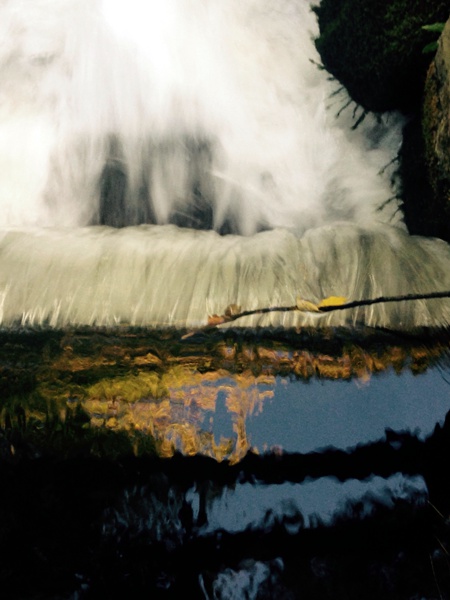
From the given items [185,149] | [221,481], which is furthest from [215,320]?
[185,149]

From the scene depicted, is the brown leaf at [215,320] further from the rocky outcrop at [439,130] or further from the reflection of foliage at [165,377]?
the rocky outcrop at [439,130]

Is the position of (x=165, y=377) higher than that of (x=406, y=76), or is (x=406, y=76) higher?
(x=406, y=76)

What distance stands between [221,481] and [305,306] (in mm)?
798

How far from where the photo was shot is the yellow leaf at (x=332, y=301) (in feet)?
7.76

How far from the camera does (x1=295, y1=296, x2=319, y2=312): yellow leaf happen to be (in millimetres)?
2341

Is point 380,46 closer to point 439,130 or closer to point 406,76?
point 406,76

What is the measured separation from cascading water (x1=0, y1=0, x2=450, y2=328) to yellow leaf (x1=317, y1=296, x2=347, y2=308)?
0.21 meters

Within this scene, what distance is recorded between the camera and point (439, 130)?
258cm

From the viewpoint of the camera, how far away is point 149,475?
5.99 feet

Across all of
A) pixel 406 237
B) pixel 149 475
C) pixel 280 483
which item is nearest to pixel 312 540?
pixel 280 483

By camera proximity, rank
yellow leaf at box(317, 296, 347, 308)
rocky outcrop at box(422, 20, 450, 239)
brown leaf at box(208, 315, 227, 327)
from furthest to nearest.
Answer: rocky outcrop at box(422, 20, 450, 239), yellow leaf at box(317, 296, 347, 308), brown leaf at box(208, 315, 227, 327)

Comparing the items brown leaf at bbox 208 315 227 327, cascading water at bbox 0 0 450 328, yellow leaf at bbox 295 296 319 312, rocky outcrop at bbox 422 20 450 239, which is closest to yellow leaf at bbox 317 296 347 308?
yellow leaf at bbox 295 296 319 312

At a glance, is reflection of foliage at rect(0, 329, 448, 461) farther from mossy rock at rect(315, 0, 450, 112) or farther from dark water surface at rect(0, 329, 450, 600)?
mossy rock at rect(315, 0, 450, 112)

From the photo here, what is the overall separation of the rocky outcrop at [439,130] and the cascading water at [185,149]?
19cm
